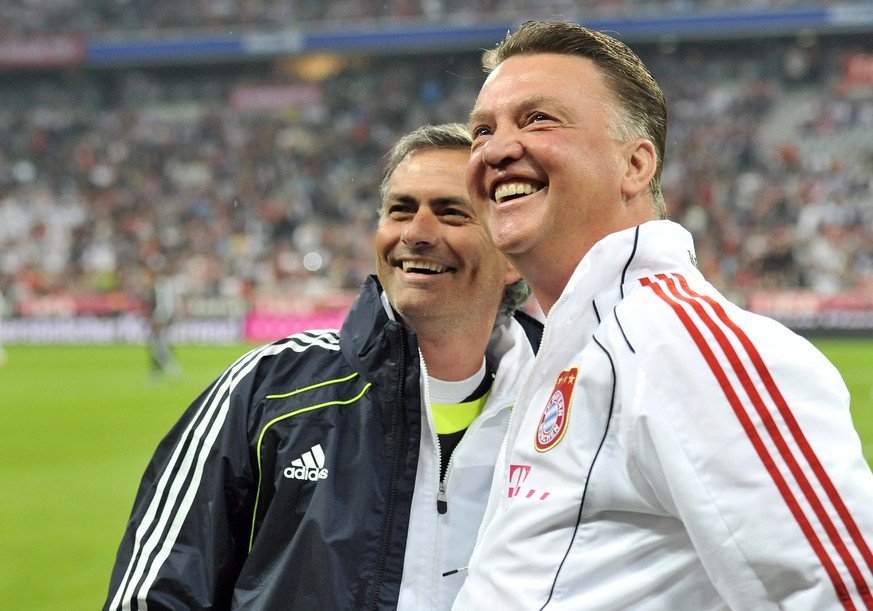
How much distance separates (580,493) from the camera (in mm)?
1420

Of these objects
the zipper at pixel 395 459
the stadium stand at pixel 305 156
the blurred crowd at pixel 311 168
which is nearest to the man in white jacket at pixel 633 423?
the zipper at pixel 395 459

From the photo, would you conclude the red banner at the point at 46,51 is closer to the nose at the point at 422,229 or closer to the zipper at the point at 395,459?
the nose at the point at 422,229

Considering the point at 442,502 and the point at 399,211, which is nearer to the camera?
the point at 442,502

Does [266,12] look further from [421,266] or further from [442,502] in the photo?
[442,502]

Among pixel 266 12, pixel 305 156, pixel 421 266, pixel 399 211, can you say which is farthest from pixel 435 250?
pixel 266 12

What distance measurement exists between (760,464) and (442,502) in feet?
3.74

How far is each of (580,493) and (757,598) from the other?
0.89 feet

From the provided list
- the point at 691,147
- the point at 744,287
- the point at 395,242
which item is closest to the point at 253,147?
the point at 691,147

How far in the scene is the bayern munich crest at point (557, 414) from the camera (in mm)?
1481

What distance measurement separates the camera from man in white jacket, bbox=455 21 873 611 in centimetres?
127

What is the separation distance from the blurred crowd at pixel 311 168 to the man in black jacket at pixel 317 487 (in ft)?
65.3

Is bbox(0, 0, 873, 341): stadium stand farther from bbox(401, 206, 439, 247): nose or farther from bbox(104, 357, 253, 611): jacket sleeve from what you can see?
bbox(104, 357, 253, 611): jacket sleeve

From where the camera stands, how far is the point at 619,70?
1838mm

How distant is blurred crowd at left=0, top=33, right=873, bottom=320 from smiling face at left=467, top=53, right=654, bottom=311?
2032 cm
